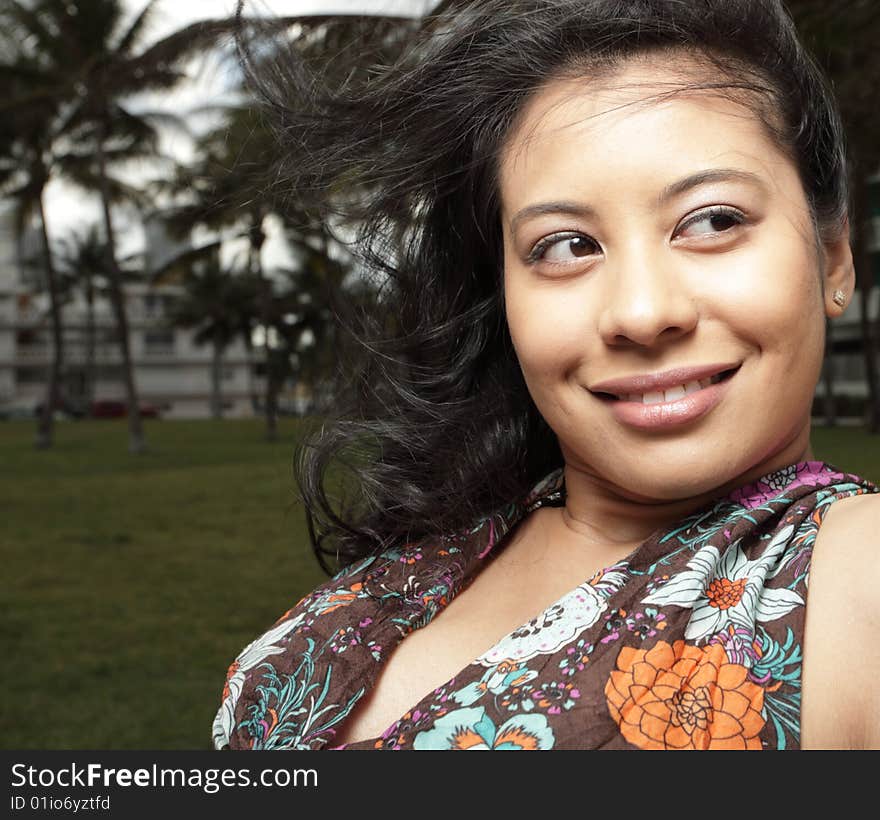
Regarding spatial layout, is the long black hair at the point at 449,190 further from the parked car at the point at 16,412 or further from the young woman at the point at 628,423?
the parked car at the point at 16,412

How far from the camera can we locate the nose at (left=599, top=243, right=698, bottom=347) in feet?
3.73

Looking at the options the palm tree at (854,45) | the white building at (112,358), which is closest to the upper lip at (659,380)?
the palm tree at (854,45)

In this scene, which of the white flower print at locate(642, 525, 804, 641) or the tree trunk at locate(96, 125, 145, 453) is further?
the tree trunk at locate(96, 125, 145, 453)

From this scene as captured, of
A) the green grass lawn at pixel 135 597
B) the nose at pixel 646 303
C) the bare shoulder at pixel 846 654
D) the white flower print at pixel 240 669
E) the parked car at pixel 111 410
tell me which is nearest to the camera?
the bare shoulder at pixel 846 654

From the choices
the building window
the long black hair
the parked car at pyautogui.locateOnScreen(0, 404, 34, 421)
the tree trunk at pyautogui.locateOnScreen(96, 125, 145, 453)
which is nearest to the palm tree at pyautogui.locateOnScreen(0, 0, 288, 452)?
the tree trunk at pyautogui.locateOnScreen(96, 125, 145, 453)

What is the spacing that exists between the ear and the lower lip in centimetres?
24

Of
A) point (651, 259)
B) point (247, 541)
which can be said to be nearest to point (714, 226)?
point (651, 259)

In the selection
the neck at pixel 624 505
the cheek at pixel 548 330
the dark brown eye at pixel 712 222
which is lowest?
the neck at pixel 624 505

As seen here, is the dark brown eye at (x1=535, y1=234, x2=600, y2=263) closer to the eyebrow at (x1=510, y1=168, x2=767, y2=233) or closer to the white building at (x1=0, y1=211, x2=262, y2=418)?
the eyebrow at (x1=510, y1=168, x2=767, y2=233)

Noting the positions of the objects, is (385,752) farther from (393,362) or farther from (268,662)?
(393,362)

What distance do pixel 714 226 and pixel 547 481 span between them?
564 millimetres

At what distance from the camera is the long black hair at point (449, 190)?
4.31ft

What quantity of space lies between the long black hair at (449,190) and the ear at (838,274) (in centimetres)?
3

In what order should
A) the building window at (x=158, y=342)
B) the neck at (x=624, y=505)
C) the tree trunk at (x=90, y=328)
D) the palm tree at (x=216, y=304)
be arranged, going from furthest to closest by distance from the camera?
the building window at (x=158, y=342) < the tree trunk at (x=90, y=328) < the palm tree at (x=216, y=304) < the neck at (x=624, y=505)
